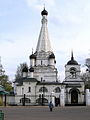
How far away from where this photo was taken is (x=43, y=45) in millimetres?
87062

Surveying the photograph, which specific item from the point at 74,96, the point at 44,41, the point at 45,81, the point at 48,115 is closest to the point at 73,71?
the point at 74,96

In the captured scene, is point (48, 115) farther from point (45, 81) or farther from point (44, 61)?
point (44, 61)

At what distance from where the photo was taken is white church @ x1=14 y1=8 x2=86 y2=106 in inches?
3152

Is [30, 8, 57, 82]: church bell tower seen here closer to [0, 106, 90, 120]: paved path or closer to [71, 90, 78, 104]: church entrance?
[71, 90, 78, 104]: church entrance

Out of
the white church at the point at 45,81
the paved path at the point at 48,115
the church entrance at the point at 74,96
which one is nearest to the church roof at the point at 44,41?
the white church at the point at 45,81

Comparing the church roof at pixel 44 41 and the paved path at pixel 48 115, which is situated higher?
the church roof at pixel 44 41

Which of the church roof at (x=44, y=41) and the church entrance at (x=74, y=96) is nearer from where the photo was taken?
the church entrance at (x=74, y=96)

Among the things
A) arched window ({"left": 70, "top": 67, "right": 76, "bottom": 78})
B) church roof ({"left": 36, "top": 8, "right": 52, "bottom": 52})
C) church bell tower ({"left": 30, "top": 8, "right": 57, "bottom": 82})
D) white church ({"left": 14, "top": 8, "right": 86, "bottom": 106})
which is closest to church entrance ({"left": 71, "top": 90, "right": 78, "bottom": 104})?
white church ({"left": 14, "top": 8, "right": 86, "bottom": 106})

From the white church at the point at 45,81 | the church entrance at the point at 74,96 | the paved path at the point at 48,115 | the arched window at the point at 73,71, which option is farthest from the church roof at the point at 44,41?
the paved path at the point at 48,115

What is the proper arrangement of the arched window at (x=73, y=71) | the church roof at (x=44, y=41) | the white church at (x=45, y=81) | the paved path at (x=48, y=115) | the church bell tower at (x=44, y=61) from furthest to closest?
the church roof at (x=44, y=41) < the church bell tower at (x=44, y=61) < the arched window at (x=73, y=71) < the white church at (x=45, y=81) < the paved path at (x=48, y=115)

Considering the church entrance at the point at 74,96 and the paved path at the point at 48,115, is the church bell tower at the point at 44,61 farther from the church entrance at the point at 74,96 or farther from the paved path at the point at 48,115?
the paved path at the point at 48,115

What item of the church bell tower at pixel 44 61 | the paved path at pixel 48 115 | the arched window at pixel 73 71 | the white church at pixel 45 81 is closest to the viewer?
the paved path at pixel 48 115

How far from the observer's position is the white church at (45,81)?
80.1 m

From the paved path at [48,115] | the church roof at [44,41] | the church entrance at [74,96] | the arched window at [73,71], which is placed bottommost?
the paved path at [48,115]
